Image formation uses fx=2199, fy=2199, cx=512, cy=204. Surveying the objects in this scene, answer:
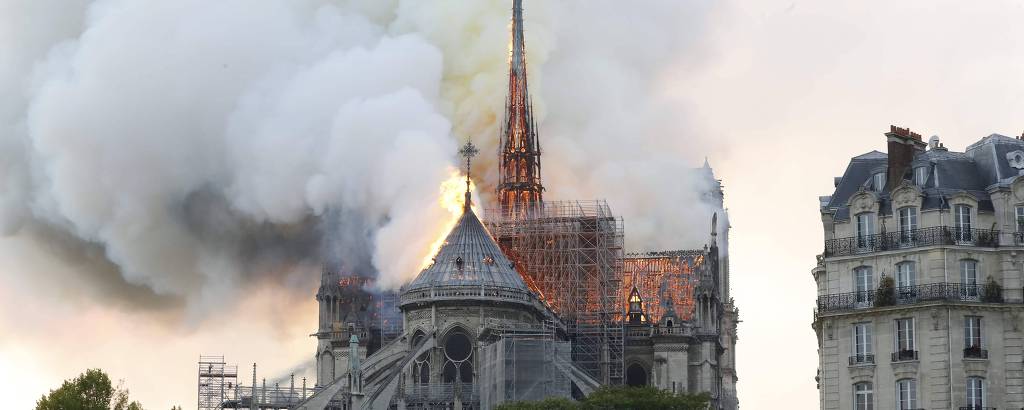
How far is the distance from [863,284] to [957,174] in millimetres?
5456

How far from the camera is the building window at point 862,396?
255 ft

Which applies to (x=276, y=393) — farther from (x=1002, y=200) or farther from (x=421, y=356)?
(x=1002, y=200)

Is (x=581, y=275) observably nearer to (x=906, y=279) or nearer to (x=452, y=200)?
(x=452, y=200)

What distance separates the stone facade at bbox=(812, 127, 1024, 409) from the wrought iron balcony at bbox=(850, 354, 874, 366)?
5 centimetres

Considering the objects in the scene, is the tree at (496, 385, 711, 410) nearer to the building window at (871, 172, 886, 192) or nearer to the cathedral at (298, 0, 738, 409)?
the building window at (871, 172, 886, 192)

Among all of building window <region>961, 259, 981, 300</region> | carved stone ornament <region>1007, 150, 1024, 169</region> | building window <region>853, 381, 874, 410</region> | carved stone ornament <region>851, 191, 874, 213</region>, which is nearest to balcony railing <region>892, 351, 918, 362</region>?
building window <region>853, 381, 874, 410</region>

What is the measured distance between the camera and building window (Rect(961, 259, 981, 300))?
77.1 m

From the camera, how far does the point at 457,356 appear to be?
11431 cm

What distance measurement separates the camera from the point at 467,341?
11388cm

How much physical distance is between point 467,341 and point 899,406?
4041cm

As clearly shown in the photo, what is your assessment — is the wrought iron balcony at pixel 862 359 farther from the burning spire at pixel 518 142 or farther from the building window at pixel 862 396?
the burning spire at pixel 518 142

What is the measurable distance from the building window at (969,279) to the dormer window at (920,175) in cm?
373

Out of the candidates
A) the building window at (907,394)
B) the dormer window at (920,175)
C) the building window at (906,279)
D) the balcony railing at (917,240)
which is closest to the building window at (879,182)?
the dormer window at (920,175)

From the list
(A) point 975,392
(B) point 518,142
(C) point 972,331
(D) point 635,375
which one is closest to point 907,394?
(A) point 975,392
